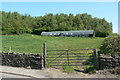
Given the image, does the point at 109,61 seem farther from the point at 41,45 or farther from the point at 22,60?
the point at 41,45

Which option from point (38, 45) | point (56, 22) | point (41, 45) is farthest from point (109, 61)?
point (56, 22)

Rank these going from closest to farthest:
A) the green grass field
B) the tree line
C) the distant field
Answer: the green grass field
the distant field
the tree line

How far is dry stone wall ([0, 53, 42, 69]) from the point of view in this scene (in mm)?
11914

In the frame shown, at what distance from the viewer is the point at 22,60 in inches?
485

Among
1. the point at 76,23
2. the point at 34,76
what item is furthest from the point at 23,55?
the point at 76,23

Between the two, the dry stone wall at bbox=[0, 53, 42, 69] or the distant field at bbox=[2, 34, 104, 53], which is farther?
the distant field at bbox=[2, 34, 104, 53]

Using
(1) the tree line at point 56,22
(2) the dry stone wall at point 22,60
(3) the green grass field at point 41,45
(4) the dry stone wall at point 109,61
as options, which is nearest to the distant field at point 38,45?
(3) the green grass field at point 41,45

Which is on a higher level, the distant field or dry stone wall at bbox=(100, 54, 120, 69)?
the distant field

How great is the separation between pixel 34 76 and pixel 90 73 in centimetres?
302

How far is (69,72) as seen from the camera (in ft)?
35.1

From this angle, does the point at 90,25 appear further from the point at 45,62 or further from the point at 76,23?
the point at 45,62

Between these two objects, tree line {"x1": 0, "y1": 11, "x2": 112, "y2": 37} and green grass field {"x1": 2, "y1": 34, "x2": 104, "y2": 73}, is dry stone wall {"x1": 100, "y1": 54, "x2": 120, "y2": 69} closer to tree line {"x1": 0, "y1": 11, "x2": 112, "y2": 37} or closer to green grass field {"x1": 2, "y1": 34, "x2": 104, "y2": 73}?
green grass field {"x1": 2, "y1": 34, "x2": 104, "y2": 73}

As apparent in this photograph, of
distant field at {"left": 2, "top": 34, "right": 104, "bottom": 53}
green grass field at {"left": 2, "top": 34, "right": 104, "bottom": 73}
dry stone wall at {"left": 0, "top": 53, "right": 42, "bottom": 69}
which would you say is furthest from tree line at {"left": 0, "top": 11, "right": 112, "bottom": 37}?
dry stone wall at {"left": 0, "top": 53, "right": 42, "bottom": 69}

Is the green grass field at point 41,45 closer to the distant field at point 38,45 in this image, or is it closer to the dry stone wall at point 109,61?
the distant field at point 38,45
